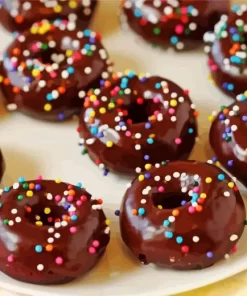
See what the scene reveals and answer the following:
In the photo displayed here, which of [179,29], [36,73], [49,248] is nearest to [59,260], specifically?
[49,248]

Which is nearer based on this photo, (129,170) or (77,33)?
(129,170)

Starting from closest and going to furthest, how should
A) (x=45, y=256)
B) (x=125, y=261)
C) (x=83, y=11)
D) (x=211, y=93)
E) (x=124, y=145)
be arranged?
1. (x=45, y=256)
2. (x=125, y=261)
3. (x=124, y=145)
4. (x=211, y=93)
5. (x=83, y=11)

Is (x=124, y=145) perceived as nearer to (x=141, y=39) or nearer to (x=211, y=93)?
(x=211, y=93)

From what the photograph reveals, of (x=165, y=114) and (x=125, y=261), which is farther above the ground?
(x=165, y=114)

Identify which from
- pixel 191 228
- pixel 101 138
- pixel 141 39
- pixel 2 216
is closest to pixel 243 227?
pixel 191 228

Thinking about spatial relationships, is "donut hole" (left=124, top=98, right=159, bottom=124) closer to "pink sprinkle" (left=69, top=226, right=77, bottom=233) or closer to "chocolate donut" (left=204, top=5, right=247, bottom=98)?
"chocolate donut" (left=204, top=5, right=247, bottom=98)

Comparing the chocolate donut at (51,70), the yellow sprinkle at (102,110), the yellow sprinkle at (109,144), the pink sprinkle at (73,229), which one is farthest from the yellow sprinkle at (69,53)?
the pink sprinkle at (73,229)
